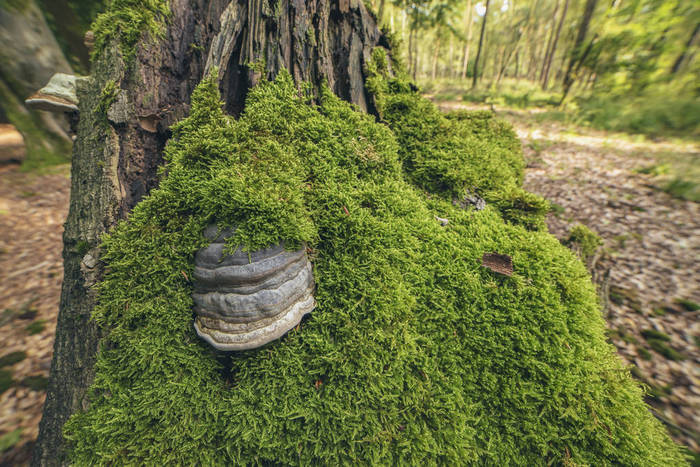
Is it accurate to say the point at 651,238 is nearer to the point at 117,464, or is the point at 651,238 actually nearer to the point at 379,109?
the point at 379,109

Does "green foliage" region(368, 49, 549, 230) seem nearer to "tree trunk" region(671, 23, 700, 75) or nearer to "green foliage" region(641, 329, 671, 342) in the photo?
"green foliage" region(641, 329, 671, 342)

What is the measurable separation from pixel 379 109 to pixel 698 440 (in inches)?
179

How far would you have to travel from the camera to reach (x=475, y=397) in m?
1.92

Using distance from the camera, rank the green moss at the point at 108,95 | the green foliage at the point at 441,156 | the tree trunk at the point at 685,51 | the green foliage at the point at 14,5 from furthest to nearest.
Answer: the tree trunk at the point at 685,51 < the green foliage at the point at 14,5 < the green foliage at the point at 441,156 < the green moss at the point at 108,95

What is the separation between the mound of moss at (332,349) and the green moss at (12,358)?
2.34 m

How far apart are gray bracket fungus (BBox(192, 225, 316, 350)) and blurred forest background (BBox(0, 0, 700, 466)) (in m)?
2.36

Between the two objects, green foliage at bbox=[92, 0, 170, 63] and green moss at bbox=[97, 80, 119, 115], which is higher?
green foliage at bbox=[92, 0, 170, 63]

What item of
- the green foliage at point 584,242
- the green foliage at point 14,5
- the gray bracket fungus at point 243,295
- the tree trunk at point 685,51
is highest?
the green foliage at point 14,5

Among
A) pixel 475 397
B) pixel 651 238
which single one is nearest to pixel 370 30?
pixel 475 397

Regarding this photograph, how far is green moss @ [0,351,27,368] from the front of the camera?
114 inches

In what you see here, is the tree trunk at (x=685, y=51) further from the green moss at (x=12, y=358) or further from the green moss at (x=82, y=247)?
the green moss at (x=12, y=358)

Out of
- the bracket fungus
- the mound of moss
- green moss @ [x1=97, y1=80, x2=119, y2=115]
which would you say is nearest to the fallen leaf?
the mound of moss

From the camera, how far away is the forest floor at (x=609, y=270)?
263cm

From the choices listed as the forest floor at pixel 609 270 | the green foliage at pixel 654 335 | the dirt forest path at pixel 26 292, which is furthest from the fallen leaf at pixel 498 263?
the dirt forest path at pixel 26 292
